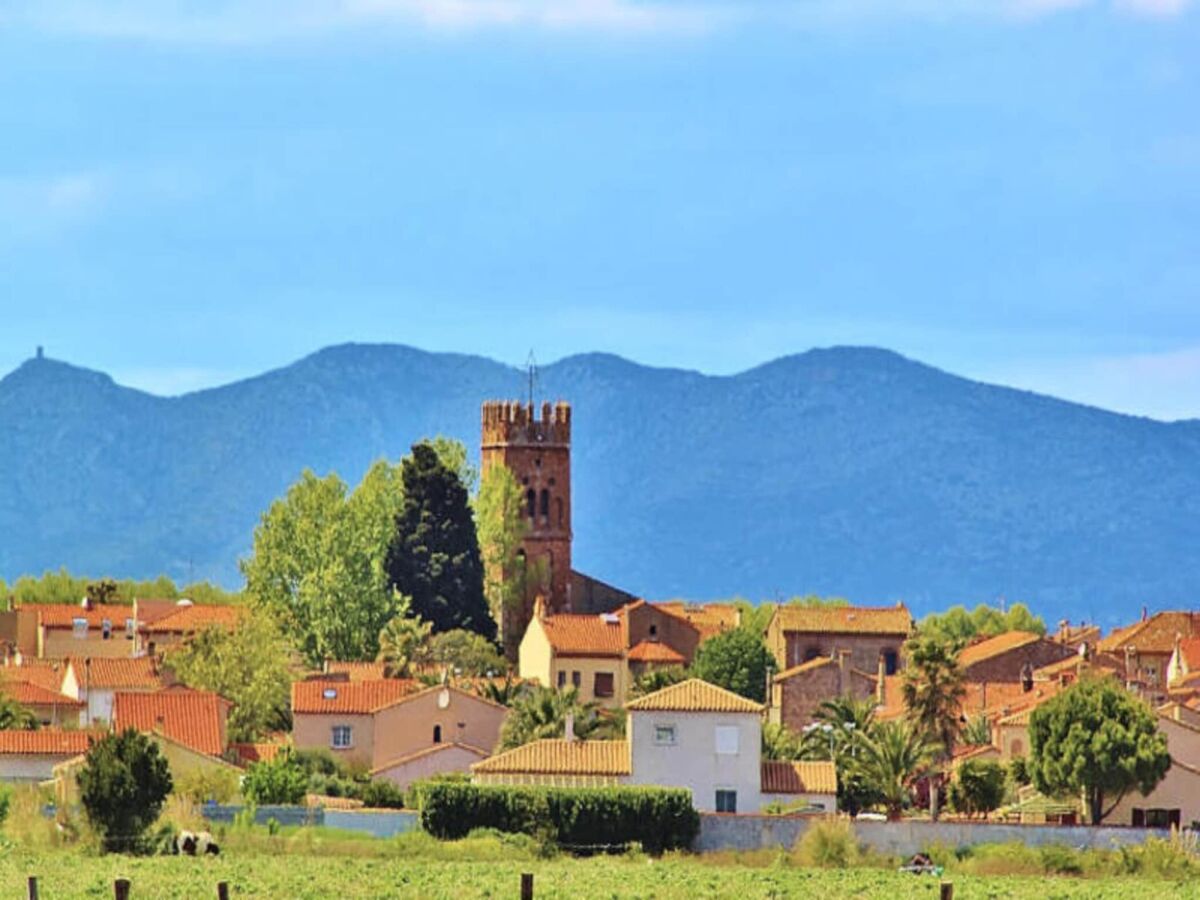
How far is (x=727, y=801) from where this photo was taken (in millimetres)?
75062

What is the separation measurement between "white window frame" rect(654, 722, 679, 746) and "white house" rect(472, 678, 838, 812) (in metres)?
0.02

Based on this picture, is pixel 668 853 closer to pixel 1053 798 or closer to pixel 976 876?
pixel 976 876

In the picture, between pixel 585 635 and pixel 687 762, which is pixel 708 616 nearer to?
pixel 585 635

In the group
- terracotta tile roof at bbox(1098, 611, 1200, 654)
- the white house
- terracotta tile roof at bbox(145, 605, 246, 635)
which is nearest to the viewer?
the white house

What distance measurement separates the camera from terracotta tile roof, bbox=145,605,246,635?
12644cm

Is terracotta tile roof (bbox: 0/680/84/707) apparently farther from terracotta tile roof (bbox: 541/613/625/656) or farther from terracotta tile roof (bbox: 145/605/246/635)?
terracotta tile roof (bbox: 541/613/625/656)

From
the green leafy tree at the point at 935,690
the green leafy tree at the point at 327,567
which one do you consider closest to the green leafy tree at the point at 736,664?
the green leafy tree at the point at 327,567

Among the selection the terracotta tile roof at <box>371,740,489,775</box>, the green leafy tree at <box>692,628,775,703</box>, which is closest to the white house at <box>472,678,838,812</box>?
the terracotta tile roof at <box>371,740,489,775</box>

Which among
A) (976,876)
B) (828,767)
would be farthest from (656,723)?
(976,876)

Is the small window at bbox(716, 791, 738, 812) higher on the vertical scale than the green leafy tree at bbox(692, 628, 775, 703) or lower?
lower

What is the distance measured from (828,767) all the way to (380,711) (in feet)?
65.1

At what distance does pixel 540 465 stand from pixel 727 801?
7919 centimetres

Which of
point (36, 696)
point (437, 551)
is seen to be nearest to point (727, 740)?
point (36, 696)

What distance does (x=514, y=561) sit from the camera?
14112 centimetres
